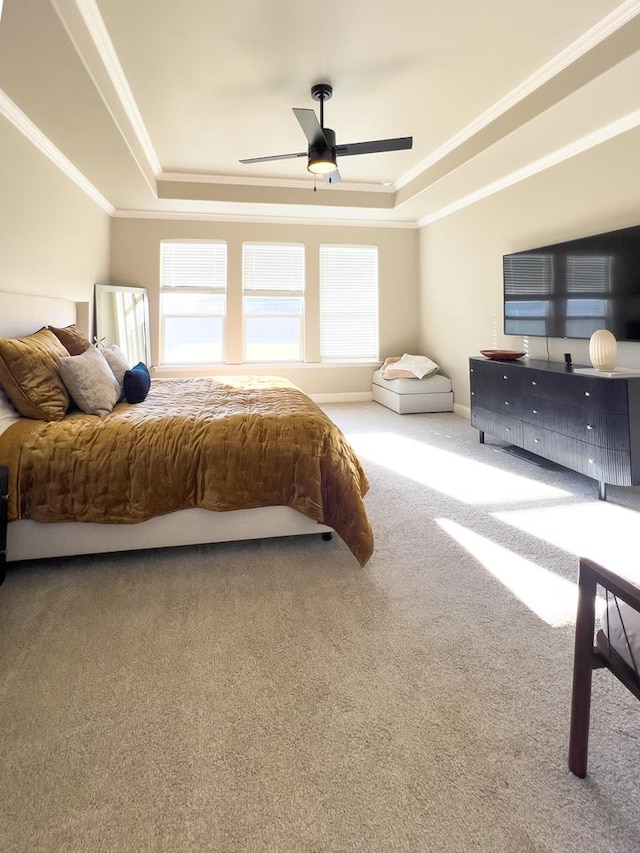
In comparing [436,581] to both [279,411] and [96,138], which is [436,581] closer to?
[279,411]

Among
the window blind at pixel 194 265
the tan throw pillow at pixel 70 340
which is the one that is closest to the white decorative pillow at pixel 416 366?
the window blind at pixel 194 265

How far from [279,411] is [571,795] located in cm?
195

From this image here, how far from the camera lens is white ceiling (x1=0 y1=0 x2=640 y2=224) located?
2699 millimetres

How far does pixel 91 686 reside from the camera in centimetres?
152

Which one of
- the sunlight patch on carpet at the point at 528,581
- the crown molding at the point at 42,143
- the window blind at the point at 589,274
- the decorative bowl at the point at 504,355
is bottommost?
the sunlight patch on carpet at the point at 528,581

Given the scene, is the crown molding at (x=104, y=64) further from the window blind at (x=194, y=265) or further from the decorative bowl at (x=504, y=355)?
the decorative bowl at (x=504, y=355)

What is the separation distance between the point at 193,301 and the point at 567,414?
508cm

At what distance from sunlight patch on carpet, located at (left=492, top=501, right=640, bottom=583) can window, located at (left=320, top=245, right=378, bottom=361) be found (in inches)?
180

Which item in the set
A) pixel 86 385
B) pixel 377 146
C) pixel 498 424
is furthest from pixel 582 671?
pixel 377 146

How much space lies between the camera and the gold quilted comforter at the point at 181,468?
217 centimetres

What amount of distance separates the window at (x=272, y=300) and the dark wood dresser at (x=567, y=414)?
10.3 feet

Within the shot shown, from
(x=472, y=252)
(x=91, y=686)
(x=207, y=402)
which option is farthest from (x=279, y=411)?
(x=472, y=252)

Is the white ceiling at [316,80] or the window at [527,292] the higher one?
the white ceiling at [316,80]

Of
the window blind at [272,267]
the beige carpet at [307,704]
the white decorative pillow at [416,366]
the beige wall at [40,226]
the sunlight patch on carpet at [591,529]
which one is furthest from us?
the window blind at [272,267]
